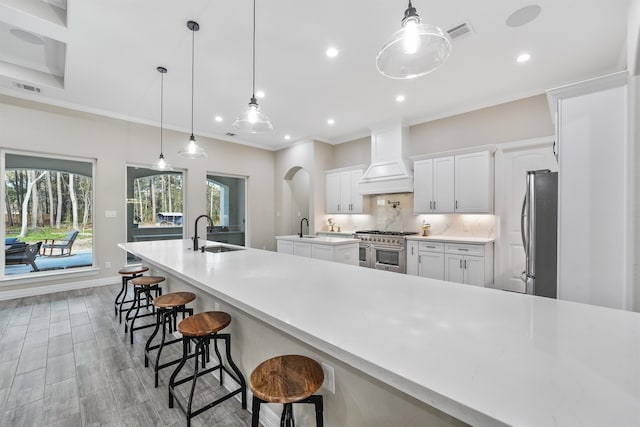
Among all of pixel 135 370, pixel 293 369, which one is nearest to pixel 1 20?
pixel 135 370

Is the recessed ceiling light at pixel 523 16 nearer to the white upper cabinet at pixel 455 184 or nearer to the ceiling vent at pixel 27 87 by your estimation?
the white upper cabinet at pixel 455 184

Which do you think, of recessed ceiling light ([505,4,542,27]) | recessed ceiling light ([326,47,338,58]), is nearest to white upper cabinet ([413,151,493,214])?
recessed ceiling light ([505,4,542,27])

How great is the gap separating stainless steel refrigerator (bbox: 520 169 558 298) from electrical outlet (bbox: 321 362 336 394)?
2254 millimetres

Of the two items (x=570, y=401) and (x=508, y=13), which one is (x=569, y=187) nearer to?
(x=508, y=13)

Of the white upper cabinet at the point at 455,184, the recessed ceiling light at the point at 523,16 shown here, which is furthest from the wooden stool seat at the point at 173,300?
the white upper cabinet at the point at 455,184

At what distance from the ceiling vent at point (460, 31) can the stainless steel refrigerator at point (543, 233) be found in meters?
1.52

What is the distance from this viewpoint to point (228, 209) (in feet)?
22.2

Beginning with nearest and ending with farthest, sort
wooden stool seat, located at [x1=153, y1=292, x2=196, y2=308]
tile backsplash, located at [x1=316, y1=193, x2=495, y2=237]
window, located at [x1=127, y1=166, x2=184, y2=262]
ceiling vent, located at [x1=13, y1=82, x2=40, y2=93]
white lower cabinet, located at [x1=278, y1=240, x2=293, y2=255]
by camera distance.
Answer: wooden stool seat, located at [x1=153, y1=292, x2=196, y2=308]
ceiling vent, located at [x1=13, y1=82, x2=40, y2=93]
tile backsplash, located at [x1=316, y1=193, x2=495, y2=237]
white lower cabinet, located at [x1=278, y1=240, x2=293, y2=255]
window, located at [x1=127, y1=166, x2=184, y2=262]

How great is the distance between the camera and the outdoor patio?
4133mm

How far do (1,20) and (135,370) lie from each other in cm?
344

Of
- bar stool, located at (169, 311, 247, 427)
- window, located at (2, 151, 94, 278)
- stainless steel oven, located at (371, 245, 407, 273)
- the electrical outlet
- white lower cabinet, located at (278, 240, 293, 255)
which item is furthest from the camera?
white lower cabinet, located at (278, 240, 293, 255)

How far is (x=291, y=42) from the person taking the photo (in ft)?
9.15

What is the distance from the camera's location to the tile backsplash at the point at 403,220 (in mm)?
4484

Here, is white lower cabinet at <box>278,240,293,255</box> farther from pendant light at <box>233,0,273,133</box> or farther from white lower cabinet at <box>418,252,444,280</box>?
pendant light at <box>233,0,273,133</box>
